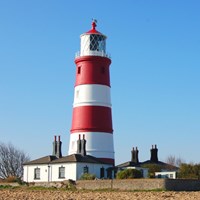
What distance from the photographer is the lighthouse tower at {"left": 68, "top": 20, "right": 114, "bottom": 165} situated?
5184cm

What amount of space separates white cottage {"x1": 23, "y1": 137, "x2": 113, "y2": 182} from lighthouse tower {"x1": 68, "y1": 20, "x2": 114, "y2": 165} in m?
0.96

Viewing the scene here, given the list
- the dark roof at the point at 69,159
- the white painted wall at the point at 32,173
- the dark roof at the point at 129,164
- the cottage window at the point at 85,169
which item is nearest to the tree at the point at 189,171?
the dark roof at the point at 129,164

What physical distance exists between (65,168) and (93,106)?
238 inches

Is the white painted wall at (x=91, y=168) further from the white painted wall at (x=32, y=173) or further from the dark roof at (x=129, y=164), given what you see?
the white painted wall at (x=32, y=173)

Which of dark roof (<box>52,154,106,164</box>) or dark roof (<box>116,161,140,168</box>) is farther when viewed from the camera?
dark roof (<box>116,161,140,168</box>)

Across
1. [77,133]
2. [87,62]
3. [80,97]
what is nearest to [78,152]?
[77,133]

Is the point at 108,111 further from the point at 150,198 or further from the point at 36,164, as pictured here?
the point at 150,198

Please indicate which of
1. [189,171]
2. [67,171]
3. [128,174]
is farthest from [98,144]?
[189,171]

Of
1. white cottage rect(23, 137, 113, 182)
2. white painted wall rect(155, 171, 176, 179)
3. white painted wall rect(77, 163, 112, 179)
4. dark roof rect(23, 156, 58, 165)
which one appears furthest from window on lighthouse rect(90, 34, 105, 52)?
white painted wall rect(155, 171, 176, 179)

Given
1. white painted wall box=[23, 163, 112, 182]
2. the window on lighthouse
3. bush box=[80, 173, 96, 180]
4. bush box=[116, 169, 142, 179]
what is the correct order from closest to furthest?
bush box=[116, 169, 142, 179], bush box=[80, 173, 96, 180], white painted wall box=[23, 163, 112, 182], the window on lighthouse

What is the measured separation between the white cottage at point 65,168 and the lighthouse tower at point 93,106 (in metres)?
0.96

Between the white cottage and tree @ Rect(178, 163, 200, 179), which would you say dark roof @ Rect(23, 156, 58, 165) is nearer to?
the white cottage

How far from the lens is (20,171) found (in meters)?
67.2

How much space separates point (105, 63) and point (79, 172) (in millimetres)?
10542
